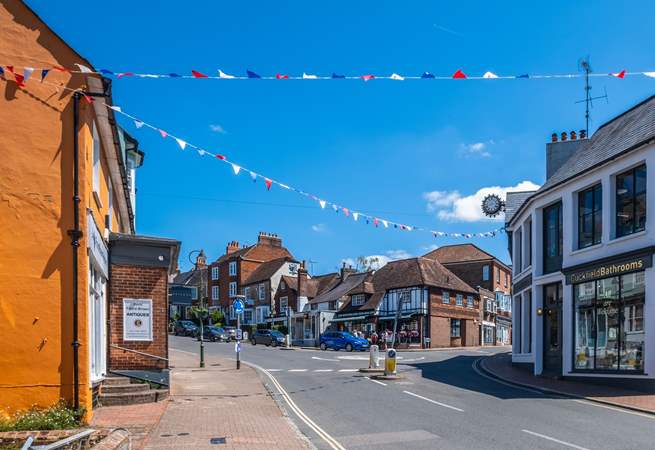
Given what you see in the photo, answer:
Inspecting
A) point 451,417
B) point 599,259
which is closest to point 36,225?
point 451,417

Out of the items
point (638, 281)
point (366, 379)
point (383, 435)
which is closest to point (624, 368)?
point (638, 281)

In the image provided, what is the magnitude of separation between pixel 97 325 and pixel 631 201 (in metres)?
15.5

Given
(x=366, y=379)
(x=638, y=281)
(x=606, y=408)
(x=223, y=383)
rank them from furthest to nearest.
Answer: (x=366, y=379) < (x=223, y=383) < (x=638, y=281) < (x=606, y=408)

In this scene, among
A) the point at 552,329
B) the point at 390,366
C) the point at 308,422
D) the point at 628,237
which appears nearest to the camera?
the point at 308,422

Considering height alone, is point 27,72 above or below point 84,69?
below

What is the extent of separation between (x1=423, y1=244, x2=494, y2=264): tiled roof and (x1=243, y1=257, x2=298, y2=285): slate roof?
17200 millimetres

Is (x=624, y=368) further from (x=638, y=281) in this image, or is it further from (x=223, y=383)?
(x=223, y=383)

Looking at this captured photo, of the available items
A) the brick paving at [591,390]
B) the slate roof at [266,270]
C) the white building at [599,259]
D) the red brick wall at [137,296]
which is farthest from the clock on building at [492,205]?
the slate roof at [266,270]

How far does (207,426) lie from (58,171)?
540 centimetres

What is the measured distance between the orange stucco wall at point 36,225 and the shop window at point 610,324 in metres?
15.0

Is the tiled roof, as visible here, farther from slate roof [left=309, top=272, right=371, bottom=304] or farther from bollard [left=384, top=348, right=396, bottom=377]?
bollard [left=384, top=348, right=396, bottom=377]

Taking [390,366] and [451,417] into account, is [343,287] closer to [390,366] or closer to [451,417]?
[390,366]

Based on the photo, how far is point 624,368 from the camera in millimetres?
17641

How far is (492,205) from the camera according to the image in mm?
37594
